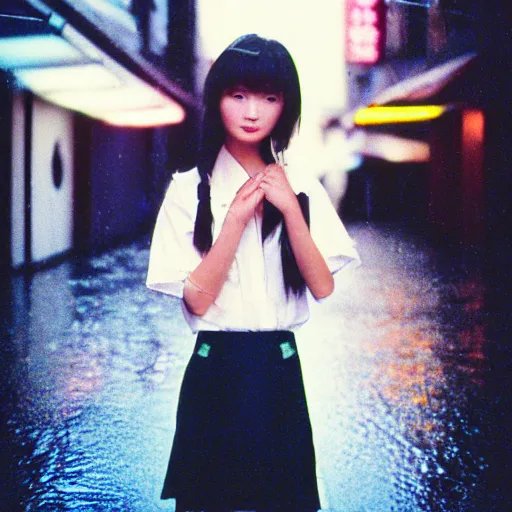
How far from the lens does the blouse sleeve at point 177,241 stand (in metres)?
2.21

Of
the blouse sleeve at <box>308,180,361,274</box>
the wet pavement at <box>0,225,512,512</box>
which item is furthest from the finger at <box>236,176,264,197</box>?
the wet pavement at <box>0,225,512,512</box>

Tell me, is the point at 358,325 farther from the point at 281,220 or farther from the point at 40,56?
the point at 281,220

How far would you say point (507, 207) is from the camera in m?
5.89

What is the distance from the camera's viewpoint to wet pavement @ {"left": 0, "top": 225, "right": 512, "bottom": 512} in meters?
3.39

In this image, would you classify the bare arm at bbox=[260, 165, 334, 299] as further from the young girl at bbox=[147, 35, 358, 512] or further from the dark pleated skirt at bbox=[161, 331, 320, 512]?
the dark pleated skirt at bbox=[161, 331, 320, 512]

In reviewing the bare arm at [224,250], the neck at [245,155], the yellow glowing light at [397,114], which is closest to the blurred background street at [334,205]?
the yellow glowing light at [397,114]

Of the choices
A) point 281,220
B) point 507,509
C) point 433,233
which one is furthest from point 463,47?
point 281,220

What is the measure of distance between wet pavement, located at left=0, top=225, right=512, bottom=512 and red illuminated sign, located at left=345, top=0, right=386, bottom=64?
3.17ft

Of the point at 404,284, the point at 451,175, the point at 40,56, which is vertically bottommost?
the point at 404,284

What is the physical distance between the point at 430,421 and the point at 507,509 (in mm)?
956

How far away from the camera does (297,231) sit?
83.4 inches

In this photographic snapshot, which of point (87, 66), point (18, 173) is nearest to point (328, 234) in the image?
point (87, 66)

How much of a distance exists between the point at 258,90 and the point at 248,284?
0.55m

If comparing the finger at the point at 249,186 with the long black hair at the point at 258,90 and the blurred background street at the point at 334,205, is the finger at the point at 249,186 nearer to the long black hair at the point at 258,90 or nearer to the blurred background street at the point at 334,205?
the long black hair at the point at 258,90
